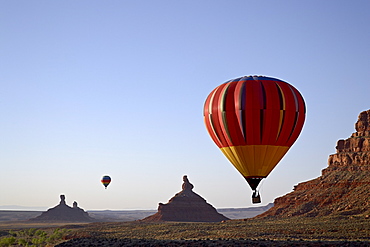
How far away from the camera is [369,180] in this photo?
122375mm

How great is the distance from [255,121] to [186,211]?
147m

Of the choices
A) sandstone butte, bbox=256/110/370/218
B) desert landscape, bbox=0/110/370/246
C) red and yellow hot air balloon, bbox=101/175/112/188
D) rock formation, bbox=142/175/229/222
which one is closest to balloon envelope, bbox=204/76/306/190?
desert landscape, bbox=0/110/370/246

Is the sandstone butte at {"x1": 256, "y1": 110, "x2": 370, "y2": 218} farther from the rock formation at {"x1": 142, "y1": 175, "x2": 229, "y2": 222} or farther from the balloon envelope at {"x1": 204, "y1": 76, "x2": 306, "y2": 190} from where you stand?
the balloon envelope at {"x1": 204, "y1": 76, "x2": 306, "y2": 190}

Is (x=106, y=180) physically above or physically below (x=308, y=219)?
above

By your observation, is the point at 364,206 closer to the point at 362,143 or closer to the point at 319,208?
the point at 319,208

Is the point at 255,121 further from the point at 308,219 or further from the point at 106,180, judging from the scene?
the point at 106,180

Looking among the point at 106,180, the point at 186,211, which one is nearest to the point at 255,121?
the point at 106,180

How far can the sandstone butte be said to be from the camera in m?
116

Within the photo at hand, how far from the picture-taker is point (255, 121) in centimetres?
4572

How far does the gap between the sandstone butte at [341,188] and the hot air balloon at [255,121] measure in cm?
6482

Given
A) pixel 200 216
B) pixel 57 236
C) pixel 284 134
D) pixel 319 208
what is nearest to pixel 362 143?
pixel 319 208

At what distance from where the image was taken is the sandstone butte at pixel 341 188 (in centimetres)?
11582

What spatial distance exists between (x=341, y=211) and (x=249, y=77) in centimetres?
7377

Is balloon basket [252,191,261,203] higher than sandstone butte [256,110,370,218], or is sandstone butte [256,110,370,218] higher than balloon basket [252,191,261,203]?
sandstone butte [256,110,370,218]
